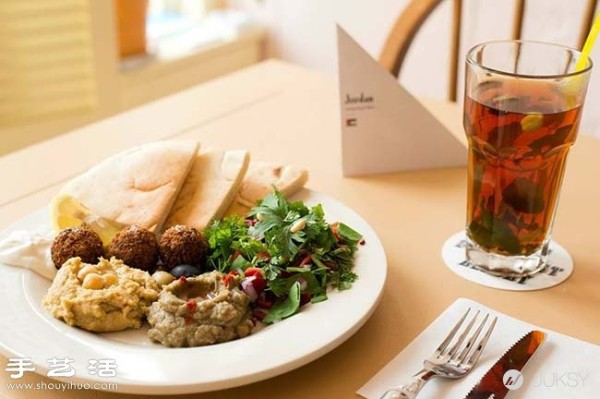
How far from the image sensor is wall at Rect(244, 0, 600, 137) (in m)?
2.13

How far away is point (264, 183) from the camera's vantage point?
1.08 metres

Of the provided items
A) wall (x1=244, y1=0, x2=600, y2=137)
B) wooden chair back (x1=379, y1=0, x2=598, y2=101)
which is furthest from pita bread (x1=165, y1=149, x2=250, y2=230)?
wall (x1=244, y1=0, x2=600, y2=137)

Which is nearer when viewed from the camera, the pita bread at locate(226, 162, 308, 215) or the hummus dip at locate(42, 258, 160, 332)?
the hummus dip at locate(42, 258, 160, 332)

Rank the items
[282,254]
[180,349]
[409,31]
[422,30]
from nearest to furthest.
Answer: [180,349]
[282,254]
[409,31]
[422,30]

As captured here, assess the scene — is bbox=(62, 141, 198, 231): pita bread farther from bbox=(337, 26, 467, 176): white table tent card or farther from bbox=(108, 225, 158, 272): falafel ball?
bbox=(337, 26, 467, 176): white table tent card

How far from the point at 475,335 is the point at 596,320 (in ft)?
0.50

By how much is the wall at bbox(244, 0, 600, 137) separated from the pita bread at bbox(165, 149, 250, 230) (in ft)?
4.11

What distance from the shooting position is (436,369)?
0.78 meters

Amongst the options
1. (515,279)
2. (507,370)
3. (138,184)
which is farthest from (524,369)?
(138,184)

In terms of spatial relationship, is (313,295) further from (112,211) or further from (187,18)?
(187,18)

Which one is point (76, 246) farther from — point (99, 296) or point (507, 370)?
point (507, 370)

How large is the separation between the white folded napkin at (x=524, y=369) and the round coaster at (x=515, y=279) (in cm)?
8

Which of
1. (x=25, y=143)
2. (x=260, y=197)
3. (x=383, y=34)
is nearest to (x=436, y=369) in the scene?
(x=260, y=197)

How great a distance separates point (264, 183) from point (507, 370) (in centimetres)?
44
